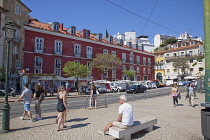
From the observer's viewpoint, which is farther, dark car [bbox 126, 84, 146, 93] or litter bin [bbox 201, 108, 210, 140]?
dark car [bbox 126, 84, 146, 93]

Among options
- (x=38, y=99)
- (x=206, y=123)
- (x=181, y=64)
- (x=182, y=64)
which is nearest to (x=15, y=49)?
(x=38, y=99)

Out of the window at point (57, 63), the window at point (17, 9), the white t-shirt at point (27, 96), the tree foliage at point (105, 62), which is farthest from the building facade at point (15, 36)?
the white t-shirt at point (27, 96)

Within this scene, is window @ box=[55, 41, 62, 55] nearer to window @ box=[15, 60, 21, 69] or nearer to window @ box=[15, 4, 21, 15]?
window @ box=[15, 60, 21, 69]

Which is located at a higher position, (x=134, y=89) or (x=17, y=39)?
(x=17, y=39)

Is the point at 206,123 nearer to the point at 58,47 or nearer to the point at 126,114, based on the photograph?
the point at 126,114

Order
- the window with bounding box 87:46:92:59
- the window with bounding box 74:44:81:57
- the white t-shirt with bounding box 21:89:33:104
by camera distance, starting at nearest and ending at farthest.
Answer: the white t-shirt with bounding box 21:89:33:104
the window with bounding box 74:44:81:57
the window with bounding box 87:46:92:59

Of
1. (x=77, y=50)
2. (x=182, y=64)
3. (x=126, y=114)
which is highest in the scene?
(x=77, y=50)

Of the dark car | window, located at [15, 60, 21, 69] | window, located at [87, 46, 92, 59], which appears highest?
window, located at [87, 46, 92, 59]

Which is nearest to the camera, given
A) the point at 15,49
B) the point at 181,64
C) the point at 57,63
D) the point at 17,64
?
the point at 15,49

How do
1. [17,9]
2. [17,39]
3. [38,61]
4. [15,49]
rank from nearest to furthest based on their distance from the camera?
[15,49] < [17,39] < [17,9] < [38,61]

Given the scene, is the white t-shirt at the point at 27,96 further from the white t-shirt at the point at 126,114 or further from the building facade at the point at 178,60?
the building facade at the point at 178,60

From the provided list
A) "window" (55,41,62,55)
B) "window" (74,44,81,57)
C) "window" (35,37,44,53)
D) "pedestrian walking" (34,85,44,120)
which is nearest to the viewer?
"pedestrian walking" (34,85,44,120)

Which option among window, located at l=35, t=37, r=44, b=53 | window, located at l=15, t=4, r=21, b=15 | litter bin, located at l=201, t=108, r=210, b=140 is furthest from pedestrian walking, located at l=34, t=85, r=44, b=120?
window, located at l=15, t=4, r=21, b=15

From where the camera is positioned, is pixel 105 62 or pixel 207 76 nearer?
pixel 207 76
